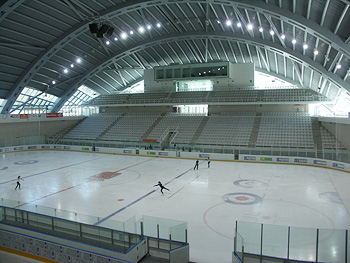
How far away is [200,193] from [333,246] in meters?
11.6

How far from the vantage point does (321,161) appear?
27641mm

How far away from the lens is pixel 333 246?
766 cm

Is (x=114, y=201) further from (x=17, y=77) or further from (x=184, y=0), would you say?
(x=17, y=77)

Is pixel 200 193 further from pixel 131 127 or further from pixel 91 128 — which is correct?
pixel 91 128

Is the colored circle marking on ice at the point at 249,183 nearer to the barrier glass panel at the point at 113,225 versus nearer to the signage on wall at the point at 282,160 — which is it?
the signage on wall at the point at 282,160

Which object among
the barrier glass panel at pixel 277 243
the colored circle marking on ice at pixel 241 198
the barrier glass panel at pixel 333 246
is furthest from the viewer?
the colored circle marking on ice at pixel 241 198

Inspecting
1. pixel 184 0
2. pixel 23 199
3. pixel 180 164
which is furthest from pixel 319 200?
pixel 184 0

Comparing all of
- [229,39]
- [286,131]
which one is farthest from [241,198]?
[229,39]

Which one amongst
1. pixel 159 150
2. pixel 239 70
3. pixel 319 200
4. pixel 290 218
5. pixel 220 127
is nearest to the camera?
pixel 290 218

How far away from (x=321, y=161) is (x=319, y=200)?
39.3ft

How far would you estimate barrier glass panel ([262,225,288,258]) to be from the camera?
27.1ft

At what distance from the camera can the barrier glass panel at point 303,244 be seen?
7930 mm

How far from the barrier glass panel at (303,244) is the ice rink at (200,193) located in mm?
2924

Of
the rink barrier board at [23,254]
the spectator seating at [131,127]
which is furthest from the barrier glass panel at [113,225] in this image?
the spectator seating at [131,127]
